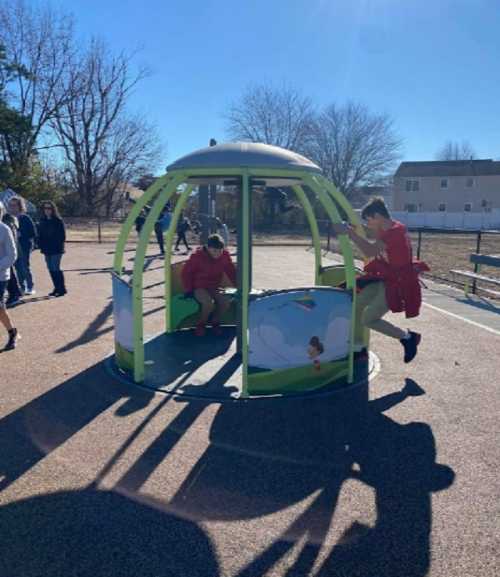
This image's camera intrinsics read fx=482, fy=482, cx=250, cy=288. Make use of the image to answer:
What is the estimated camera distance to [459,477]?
3.20m

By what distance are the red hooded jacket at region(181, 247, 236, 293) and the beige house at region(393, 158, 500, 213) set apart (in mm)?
53085

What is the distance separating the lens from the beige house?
53.6 metres

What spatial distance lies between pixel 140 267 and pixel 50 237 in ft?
16.3

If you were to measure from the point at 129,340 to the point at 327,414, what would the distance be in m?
2.10

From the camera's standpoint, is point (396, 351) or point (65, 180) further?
point (65, 180)

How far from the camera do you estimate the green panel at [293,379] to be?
14.7 ft

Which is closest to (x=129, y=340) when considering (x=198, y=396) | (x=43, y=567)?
(x=198, y=396)

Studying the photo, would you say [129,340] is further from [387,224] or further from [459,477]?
[459,477]

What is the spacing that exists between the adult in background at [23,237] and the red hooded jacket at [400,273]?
6.41m

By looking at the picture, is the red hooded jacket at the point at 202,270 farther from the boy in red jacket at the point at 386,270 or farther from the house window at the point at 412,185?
the house window at the point at 412,185

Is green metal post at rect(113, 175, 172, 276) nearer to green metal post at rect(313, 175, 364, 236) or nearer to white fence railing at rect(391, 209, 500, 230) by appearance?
green metal post at rect(313, 175, 364, 236)

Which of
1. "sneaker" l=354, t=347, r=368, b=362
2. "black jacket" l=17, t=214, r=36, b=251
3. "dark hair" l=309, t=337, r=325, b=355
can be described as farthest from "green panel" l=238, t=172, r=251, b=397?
"black jacket" l=17, t=214, r=36, b=251

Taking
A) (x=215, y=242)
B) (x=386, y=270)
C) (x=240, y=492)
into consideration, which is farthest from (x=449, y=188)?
(x=240, y=492)

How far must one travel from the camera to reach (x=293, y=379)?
456 centimetres
